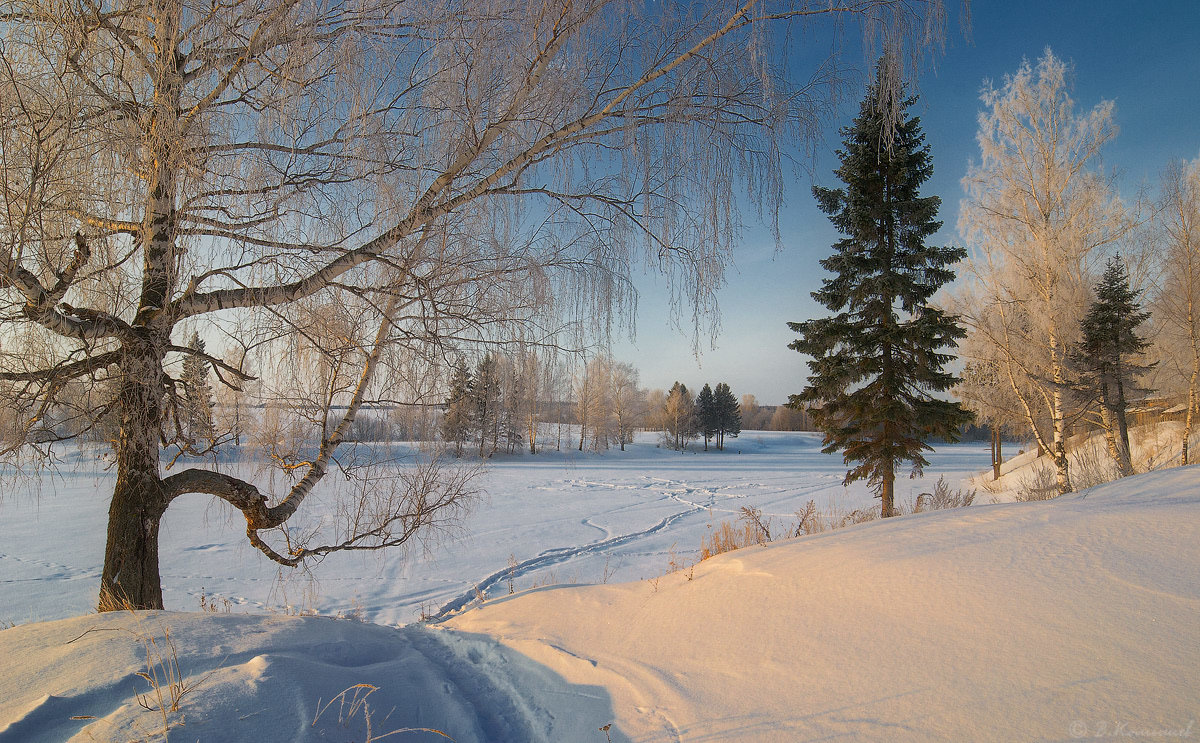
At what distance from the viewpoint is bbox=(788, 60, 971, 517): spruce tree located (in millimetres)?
11031

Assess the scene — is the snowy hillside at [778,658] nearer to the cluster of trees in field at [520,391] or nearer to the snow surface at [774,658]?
the snow surface at [774,658]

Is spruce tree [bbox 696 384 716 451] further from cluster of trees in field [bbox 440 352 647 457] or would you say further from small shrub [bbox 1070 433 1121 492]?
cluster of trees in field [bbox 440 352 647 457]

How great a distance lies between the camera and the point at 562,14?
3.17m

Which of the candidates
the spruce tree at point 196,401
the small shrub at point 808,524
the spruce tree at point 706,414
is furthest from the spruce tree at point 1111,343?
the spruce tree at point 706,414

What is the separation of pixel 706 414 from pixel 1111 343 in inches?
1829

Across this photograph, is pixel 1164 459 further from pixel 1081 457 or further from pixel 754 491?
pixel 754 491

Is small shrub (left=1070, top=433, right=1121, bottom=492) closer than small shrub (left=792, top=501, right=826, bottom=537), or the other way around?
small shrub (left=792, top=501, right=826, bottom=537)

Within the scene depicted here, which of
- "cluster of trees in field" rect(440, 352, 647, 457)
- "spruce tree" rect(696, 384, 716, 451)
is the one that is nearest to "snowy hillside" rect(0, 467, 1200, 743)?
"cluster of trees in field" rect(440, 352, 647, 457)

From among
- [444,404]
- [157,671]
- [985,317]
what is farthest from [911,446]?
[157,671]

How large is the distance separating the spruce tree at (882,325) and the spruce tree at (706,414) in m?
48.2

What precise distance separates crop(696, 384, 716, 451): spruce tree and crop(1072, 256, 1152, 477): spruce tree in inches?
1793

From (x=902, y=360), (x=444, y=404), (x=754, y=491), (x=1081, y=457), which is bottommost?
(x=754, y=491)

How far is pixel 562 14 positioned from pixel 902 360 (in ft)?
35.0

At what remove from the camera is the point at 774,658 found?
92.5 inches
